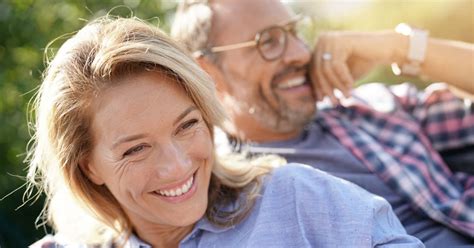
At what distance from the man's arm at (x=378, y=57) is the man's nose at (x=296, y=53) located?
5 cm

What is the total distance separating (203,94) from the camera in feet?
7.00

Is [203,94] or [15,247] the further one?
[15,247]

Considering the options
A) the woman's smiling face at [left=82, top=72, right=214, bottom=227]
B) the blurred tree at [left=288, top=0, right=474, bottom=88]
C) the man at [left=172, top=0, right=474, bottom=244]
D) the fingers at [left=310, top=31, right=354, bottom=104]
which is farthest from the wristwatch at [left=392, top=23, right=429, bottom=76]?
the blurred tree at [left=288, top=0, right=474, bottom=88]

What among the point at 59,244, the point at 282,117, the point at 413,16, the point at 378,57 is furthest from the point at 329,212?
the point at 413,16

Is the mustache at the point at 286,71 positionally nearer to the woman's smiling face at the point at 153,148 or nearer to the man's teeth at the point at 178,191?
the woman's smiling face at the point at 153,148

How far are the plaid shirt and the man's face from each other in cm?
16

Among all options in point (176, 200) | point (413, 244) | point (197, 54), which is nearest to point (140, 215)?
point (176, 200)

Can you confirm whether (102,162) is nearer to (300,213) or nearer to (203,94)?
(203,94)

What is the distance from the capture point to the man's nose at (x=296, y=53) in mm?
3195

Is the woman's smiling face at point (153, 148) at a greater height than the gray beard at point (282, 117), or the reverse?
the woman's smiling face at point (153, 148)

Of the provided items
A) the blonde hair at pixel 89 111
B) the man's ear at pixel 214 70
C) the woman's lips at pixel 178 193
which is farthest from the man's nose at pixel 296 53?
the woman's lips at pixel 178 193

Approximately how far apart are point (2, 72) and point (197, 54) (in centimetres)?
101

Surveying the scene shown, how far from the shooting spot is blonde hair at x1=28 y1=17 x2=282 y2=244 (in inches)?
80.0

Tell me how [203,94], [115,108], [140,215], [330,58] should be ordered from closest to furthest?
[115,108] → [203,94] → [140,215] → [330,58]
